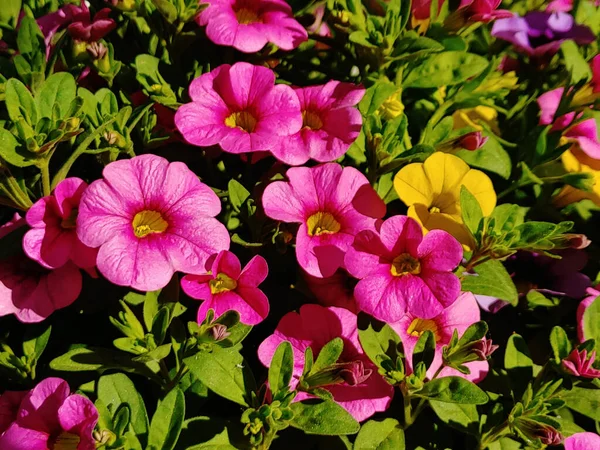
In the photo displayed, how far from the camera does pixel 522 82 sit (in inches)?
73.3

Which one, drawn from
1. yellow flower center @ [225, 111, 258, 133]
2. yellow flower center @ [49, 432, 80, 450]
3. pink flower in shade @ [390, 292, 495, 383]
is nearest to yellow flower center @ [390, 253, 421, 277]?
pink flower in shade @ [390, 292, 495, 383]

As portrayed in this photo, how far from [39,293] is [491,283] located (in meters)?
0.97

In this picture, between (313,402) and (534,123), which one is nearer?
(313,402)

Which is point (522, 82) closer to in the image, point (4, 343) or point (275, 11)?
point (275, 11)

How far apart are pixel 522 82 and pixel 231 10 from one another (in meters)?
1.00

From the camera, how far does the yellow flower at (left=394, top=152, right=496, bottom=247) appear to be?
1.30 m

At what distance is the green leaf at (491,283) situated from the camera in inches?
49.4

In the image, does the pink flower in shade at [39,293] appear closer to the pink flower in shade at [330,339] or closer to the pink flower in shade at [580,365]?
the pink flower in shade at [330,339]

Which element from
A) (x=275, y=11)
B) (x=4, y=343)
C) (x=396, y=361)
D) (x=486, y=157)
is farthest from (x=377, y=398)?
(x=275, y=11)

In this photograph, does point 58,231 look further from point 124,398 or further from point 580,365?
point 580,365

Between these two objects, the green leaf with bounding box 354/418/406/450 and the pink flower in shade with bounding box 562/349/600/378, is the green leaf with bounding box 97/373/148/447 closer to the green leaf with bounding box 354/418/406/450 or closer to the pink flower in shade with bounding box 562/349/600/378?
the green leaf with bounding box 354/418/406/450

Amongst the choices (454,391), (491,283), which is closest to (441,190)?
(491,283)

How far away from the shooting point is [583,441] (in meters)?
1.21

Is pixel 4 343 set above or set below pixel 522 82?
below
